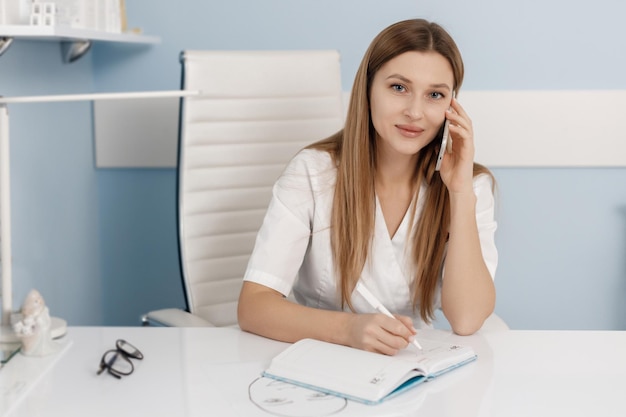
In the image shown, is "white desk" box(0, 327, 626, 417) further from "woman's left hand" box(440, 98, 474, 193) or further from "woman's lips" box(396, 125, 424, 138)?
"woman's lips" box(396, 125, 424, 138)

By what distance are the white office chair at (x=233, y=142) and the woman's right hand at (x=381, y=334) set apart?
2.61 feet

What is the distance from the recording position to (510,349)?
59.6 inches

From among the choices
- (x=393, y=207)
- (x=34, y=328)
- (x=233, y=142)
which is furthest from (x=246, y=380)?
(x=233, y=142)

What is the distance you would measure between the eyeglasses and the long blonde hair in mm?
509

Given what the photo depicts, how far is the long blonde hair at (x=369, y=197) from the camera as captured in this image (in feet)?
5.74

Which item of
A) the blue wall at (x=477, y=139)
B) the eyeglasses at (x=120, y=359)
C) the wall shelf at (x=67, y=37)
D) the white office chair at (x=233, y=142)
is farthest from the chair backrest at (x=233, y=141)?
the eyeglasses at (x=120, y=359)

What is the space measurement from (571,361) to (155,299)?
170 centimetres

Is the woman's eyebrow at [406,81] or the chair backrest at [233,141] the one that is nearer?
the woman's eyebrow at [406,81]

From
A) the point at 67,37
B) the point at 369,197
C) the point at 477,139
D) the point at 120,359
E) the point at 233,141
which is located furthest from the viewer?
the point at 477,139

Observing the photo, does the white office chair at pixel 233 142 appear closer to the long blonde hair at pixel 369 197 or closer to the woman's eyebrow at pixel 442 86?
the long blonde hair at pixel 369 197

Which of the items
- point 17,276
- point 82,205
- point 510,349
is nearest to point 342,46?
point 82,205

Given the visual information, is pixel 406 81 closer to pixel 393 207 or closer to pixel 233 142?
pixel 393 207

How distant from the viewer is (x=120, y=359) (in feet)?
4.77

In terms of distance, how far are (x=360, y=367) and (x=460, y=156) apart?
0.57 meters
